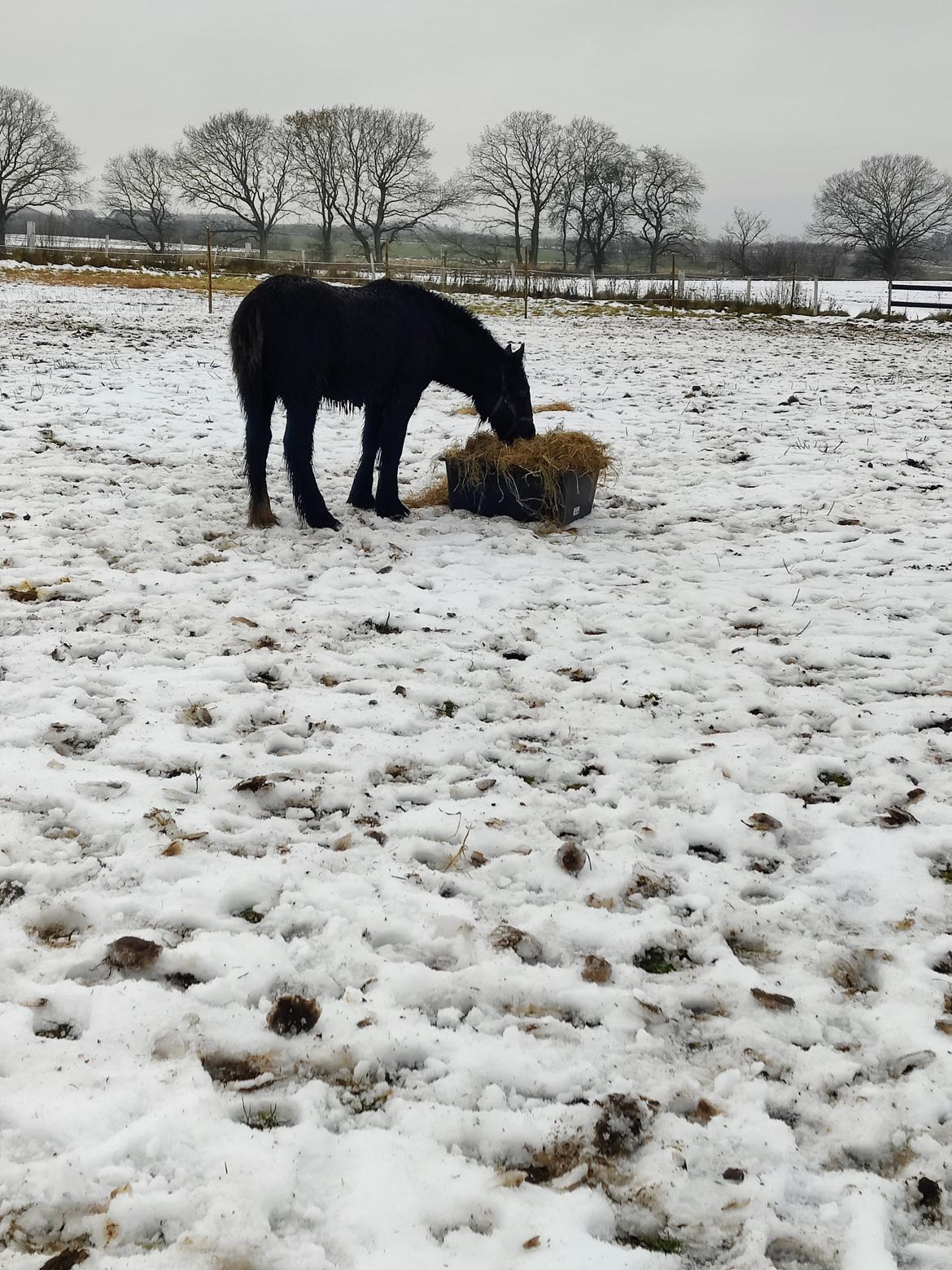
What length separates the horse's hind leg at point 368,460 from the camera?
5.84 m

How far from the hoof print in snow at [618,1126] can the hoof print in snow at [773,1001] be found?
0.45 m

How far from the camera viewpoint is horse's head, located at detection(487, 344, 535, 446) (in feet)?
20.1

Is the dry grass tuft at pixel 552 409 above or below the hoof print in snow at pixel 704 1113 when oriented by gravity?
above

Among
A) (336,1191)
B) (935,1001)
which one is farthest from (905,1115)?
(336,1191)

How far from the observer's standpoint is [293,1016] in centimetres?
192

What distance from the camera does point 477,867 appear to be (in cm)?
247

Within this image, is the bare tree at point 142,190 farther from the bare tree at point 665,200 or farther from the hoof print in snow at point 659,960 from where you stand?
the hoof print in snow at point 659,960

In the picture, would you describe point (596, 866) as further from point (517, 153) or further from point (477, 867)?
point (517, 153)

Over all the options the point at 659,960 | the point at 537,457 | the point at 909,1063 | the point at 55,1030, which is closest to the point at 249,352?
the point at 537,457

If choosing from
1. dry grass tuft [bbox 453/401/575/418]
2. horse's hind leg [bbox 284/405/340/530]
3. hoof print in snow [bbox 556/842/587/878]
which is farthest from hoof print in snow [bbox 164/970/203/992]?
dry grass tuft [bbox 453/401/575/418]

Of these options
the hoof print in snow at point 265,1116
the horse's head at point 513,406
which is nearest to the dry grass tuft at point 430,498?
the horse's head at point 513,406

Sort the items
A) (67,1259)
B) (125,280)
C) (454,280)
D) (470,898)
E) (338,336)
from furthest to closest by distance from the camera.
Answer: (454,280), (125,280), (338,336), (470,898), (67,1259)

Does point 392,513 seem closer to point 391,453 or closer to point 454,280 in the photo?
point 391,453

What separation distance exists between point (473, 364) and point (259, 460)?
5.73 ft
